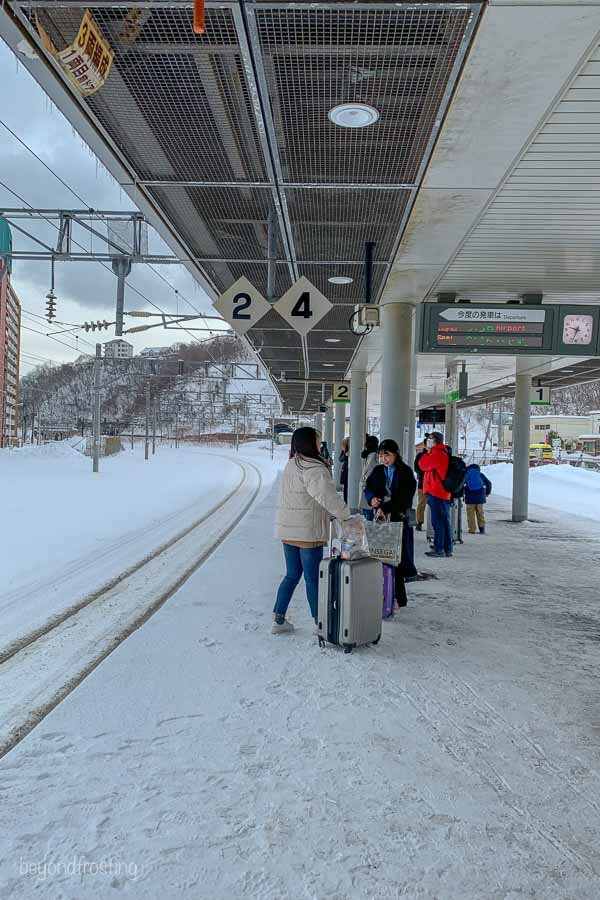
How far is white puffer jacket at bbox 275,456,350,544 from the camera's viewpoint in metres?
5.85

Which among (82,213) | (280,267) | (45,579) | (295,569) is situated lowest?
(45,579)

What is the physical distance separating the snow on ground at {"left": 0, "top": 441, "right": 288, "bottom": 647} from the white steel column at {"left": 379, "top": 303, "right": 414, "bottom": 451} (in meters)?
4.30

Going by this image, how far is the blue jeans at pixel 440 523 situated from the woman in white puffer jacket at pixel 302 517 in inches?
181

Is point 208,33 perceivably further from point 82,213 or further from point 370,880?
point 82,213

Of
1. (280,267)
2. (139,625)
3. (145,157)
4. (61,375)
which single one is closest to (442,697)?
(139,625)

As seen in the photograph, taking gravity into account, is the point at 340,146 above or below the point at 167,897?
above

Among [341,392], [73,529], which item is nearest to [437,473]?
[73,529]

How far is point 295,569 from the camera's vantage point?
6105mm

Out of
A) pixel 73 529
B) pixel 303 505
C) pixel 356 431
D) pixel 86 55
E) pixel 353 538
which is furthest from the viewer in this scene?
pixel 356 431

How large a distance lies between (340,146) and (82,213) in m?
8.69

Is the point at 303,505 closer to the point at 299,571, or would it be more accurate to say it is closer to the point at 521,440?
the point at 299,571

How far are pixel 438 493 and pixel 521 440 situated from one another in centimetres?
864

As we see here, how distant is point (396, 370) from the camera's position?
11.1 m

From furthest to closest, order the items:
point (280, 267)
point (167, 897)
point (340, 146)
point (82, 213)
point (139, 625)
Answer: point (82, 213)
point (280, 267)
point (139, 625)
point (340, 146)
point (167, 897)
